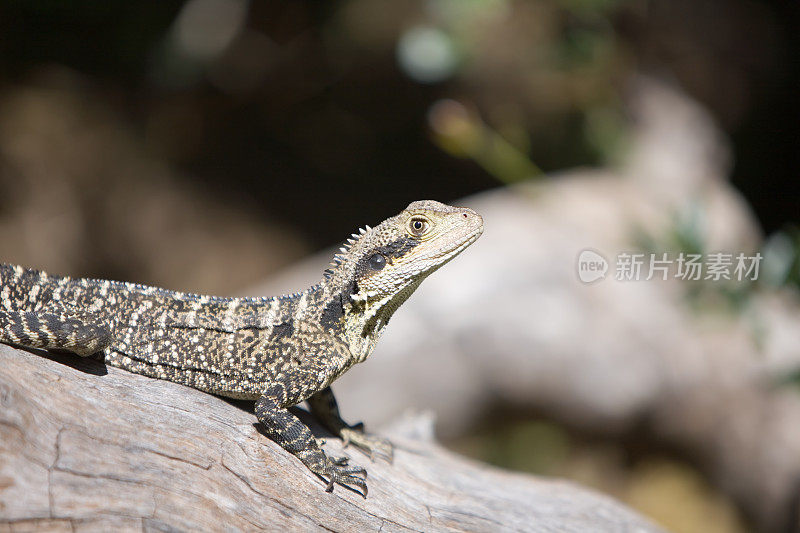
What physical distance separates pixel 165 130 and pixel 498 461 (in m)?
8.37

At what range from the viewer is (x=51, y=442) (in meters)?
3.95

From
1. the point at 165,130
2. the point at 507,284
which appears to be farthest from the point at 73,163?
the point at 507,284

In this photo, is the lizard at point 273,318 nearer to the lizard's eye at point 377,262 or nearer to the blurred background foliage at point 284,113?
the lizard's eye at point 377,262

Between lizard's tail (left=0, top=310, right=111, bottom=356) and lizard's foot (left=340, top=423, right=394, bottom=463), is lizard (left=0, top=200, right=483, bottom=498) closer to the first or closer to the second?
lizard's tail (left=0, top=310, right=111, bottom=356)

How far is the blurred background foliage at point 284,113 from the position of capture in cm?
1223

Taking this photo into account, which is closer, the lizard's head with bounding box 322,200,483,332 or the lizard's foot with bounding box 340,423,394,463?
the lizard's head with bounding box 322,200,483,332

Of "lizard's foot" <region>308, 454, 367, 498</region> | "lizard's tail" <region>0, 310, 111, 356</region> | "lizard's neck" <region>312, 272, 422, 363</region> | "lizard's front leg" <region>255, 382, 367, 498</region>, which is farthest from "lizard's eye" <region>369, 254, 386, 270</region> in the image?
"lizard's tail" <region>0, 310, 111, 356</region>

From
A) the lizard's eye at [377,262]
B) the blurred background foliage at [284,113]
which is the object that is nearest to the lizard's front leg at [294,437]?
the lizard's eye at [377,262]

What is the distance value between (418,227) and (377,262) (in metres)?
0.39

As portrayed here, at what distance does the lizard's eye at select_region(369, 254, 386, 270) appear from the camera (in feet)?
16.6

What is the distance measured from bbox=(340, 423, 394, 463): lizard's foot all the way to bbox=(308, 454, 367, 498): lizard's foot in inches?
21.6

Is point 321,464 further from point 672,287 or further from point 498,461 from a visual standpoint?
point 672,287

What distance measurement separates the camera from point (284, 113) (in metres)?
13.5

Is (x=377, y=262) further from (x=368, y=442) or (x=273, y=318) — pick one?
(x=368, y=442)
